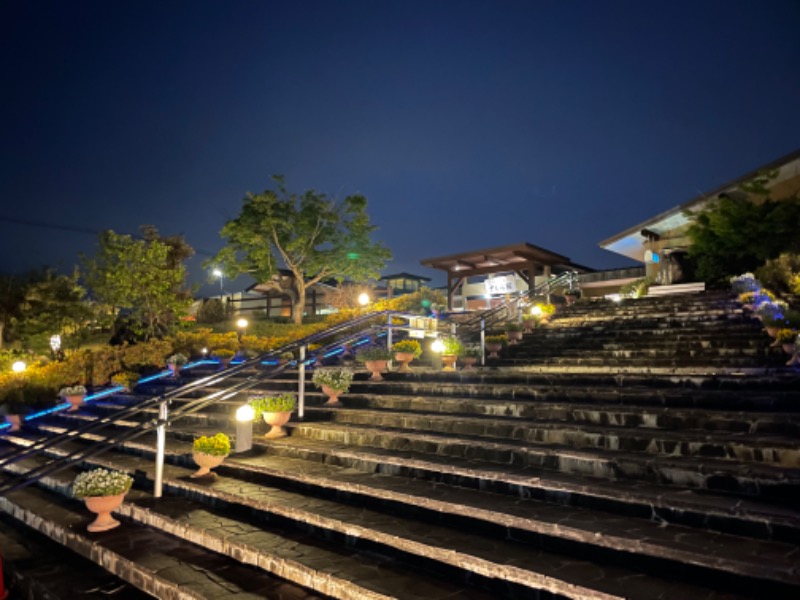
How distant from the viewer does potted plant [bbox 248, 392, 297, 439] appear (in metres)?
6.91

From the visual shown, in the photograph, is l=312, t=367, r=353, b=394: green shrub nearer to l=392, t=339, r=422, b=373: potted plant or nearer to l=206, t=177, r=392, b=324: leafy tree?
l=392, t=339, r=422, b=373: potted plant

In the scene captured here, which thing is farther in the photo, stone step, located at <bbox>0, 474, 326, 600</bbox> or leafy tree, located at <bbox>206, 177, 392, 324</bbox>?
leafy tree, located at <bbox>206, 177, 392, 324</bbox>

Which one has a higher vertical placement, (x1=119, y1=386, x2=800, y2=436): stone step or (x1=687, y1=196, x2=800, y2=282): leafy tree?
(x1=687, y1=196, x2=800, y2=282): leafy tree

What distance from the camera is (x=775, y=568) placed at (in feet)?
9.30

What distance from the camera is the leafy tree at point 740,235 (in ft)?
50.5

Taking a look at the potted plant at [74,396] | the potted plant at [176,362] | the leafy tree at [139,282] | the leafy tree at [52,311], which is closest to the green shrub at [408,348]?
the potted plant at [176,362]

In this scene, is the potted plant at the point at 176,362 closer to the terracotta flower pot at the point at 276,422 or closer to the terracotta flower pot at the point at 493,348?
the terracotta flower pot at the point at 276,422

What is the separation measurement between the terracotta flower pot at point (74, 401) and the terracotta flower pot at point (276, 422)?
711 centimetres

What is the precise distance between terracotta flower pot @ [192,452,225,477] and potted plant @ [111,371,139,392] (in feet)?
25.2

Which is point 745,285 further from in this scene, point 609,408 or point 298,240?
point 298,240

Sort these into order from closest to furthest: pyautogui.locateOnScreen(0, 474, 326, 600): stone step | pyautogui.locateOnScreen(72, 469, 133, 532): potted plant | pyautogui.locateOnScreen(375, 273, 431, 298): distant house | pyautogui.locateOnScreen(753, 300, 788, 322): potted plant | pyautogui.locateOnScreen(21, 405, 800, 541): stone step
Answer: pyautogui.locateOnScreen(21, 405, 800, 541): stone step → pyautogui.locateOnScreen(0, 474, 326, 600): stone step → pyautogui.locateOnScreen(72, 469, 133, 532): potted plant → pyautogui.locateOnScreen(753, 300, 788, 322): potted plant → pyautogui.locateOnScreen(375, 273, 431, 298): distant house

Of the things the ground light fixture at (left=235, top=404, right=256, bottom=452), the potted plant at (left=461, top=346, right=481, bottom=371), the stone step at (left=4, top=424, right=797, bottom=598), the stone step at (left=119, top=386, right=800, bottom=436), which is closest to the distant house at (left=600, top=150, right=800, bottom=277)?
the potted plant at (left=461, top=346, right=481, bottom=371)

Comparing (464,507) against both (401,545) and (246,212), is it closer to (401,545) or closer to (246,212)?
(401,545)

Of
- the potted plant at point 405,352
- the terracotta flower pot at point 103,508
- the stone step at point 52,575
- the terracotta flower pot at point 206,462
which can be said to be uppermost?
the potted plant at point 405,352
